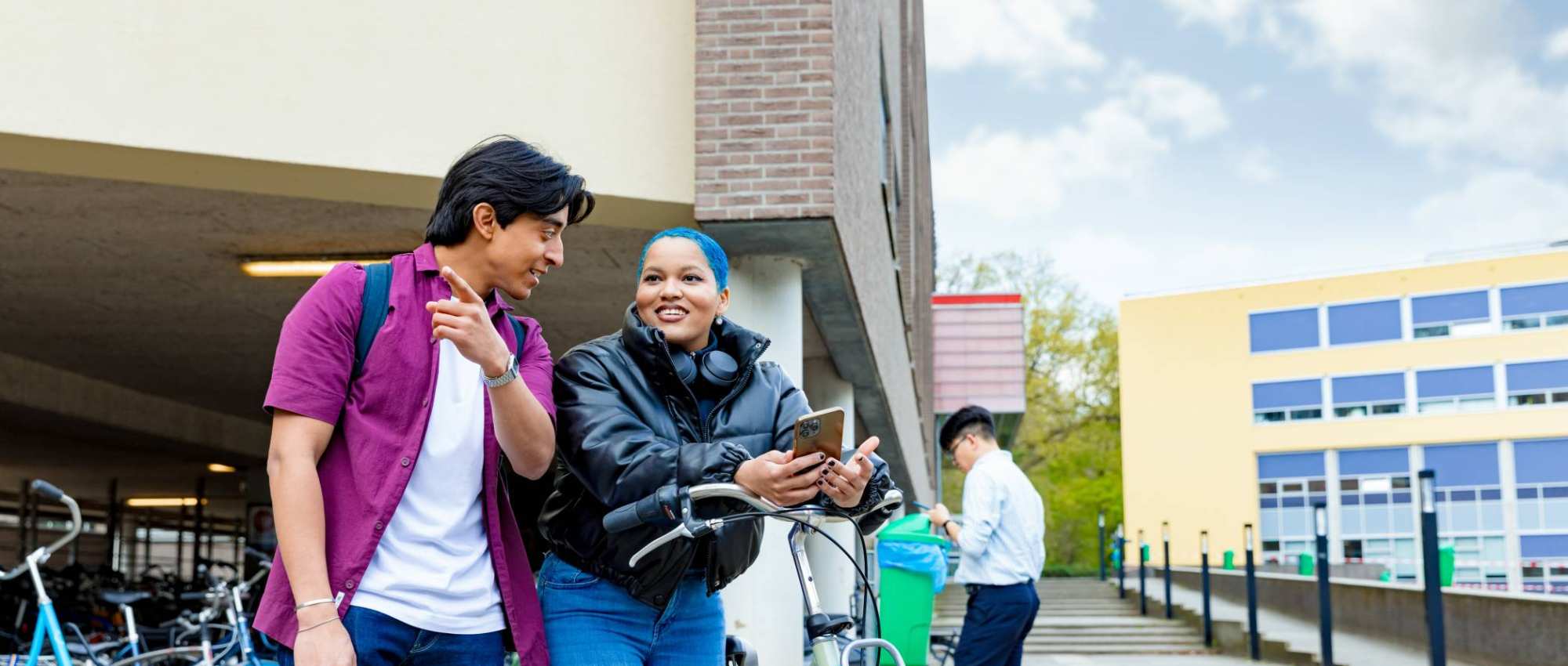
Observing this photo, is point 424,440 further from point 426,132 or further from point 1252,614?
point 1252,614

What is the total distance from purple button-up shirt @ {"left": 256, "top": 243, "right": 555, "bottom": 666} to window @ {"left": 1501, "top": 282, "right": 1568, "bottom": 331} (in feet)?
182

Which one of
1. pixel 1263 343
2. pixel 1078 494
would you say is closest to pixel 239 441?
pixel 1078 494

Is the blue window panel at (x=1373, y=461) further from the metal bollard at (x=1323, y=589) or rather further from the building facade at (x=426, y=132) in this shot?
the building facade at (x=426, y=132)

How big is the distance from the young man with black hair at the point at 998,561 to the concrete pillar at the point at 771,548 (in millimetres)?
878

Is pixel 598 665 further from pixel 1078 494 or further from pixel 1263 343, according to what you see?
pixel 1263 343

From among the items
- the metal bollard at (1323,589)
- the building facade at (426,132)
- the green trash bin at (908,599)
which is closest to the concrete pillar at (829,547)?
the green trash bin at (908,599)

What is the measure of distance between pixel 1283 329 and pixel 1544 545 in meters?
11.9

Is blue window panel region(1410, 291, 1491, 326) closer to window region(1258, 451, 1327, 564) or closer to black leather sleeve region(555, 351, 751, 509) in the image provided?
window region(1258, 451, 1327, 564)

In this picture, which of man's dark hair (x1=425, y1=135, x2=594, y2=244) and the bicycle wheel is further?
the bicycle wheel

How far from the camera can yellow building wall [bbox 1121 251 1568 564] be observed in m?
52.4

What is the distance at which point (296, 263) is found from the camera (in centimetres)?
869

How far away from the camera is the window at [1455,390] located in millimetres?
52375

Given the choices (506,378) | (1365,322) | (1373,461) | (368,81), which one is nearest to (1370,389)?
(1365,322)

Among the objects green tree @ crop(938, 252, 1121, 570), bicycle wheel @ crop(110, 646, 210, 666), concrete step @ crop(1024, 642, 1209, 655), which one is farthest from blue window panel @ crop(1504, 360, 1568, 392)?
bicycle wheel @ crop(110, 646, 210, 666)
